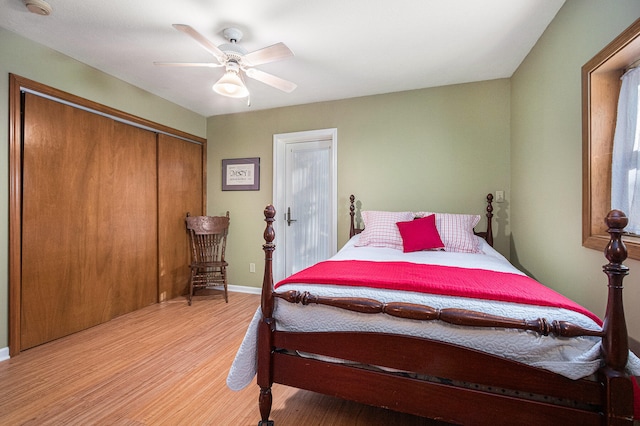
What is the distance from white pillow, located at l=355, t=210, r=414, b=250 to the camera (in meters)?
2.65

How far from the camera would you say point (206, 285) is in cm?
A: 354

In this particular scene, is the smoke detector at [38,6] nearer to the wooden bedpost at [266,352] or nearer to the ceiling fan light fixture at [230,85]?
the ceiling fan light fixture at [230,85]

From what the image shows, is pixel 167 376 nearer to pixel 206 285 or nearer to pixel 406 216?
pixel 206 285

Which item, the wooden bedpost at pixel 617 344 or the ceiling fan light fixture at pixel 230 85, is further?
the ceiling fan light fixture at pixel 230 85

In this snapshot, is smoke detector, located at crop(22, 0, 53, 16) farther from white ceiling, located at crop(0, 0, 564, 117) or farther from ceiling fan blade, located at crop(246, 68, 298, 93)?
ceiling fan blade, located at crop(246, 68, 298, 93)

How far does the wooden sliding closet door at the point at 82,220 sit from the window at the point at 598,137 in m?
3.75

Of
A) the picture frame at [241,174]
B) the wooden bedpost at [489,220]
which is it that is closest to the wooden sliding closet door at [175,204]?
the picture frame at [241,174]

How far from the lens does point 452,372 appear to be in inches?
44.2

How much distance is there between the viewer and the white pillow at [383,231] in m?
2.65

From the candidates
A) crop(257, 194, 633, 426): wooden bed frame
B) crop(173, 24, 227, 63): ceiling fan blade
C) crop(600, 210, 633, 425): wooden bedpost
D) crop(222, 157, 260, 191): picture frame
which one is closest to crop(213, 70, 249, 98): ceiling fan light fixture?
crop(173, 24, 227, 63): ceiling fan blade

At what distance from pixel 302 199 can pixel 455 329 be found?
9.22 ft

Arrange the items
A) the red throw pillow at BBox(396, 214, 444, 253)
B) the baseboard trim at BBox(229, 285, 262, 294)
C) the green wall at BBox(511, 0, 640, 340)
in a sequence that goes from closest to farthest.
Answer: the green wall at BBox(511, 0, 640, 340) → the red throw pillow at BBox(396, 214, 444, 253) → the baseboard trim at BBox(229, 285, 262, 294)

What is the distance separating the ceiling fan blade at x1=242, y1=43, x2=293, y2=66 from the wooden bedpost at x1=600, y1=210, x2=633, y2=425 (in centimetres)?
189

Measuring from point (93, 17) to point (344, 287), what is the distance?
2.47 m
